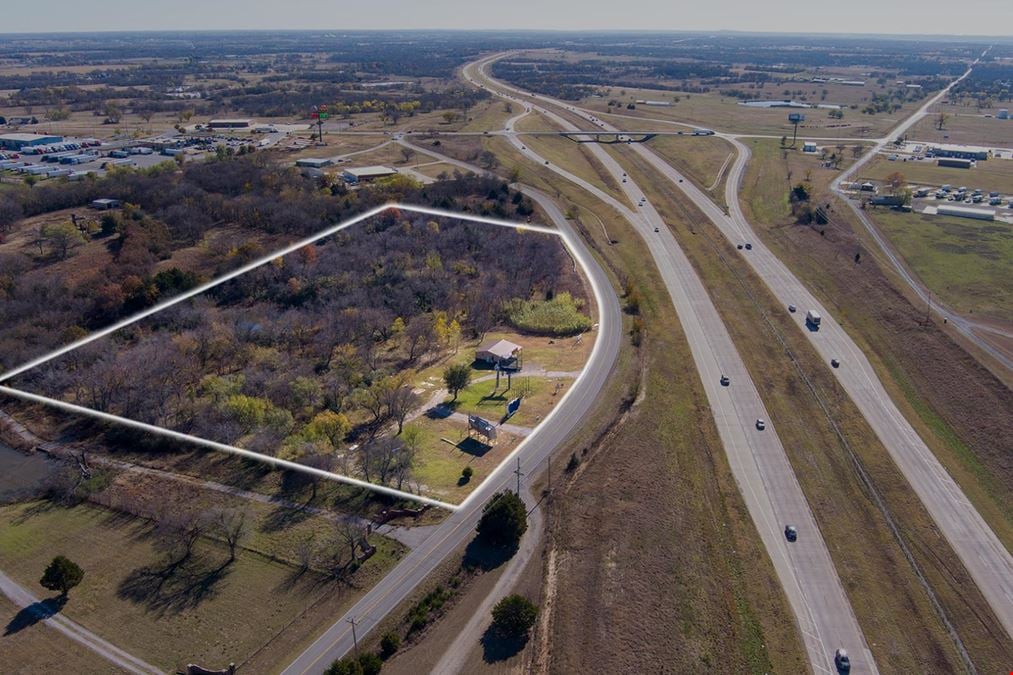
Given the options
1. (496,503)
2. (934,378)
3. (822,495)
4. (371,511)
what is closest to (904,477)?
(822,495)

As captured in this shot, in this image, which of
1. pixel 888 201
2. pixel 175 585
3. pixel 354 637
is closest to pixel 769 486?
pixel 354 637

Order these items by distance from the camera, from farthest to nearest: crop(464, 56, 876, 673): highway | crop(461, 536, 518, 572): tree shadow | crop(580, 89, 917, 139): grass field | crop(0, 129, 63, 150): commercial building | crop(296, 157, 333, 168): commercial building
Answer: crop(580, 89, 917, 139): grass field
crop(0, 129, 63, 150): commercial building
crop(296, 157, 333, 168): commercial building
crop(461, 536, 518, 572): tree shadow
crop(464, 56, 876, 673): highway

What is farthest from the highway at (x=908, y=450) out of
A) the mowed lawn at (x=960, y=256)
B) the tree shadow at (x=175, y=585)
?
the tree shadow at (x=175, y=585)

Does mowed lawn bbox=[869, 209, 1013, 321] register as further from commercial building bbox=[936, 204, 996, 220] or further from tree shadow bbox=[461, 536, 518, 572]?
tree shadow bbox=[461, 536, 518, 572]

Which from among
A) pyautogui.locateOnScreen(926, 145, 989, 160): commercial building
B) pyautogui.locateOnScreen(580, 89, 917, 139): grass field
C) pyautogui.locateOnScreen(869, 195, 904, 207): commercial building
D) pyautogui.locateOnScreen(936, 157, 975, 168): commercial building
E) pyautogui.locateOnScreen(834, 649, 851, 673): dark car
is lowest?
pyautogui.locateOnScreen(834, 649, 851, 673): dark car

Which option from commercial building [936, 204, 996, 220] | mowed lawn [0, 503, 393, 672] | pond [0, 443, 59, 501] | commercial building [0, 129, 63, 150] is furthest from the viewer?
commercial building [0, 129, 63, 150]

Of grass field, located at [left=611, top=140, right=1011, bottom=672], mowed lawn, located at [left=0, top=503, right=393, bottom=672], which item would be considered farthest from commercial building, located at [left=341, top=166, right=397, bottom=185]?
mowed lawn, located at [left=0, top=503, right=393, bottom=672]

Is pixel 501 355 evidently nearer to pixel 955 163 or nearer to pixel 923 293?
pixel 923 293
